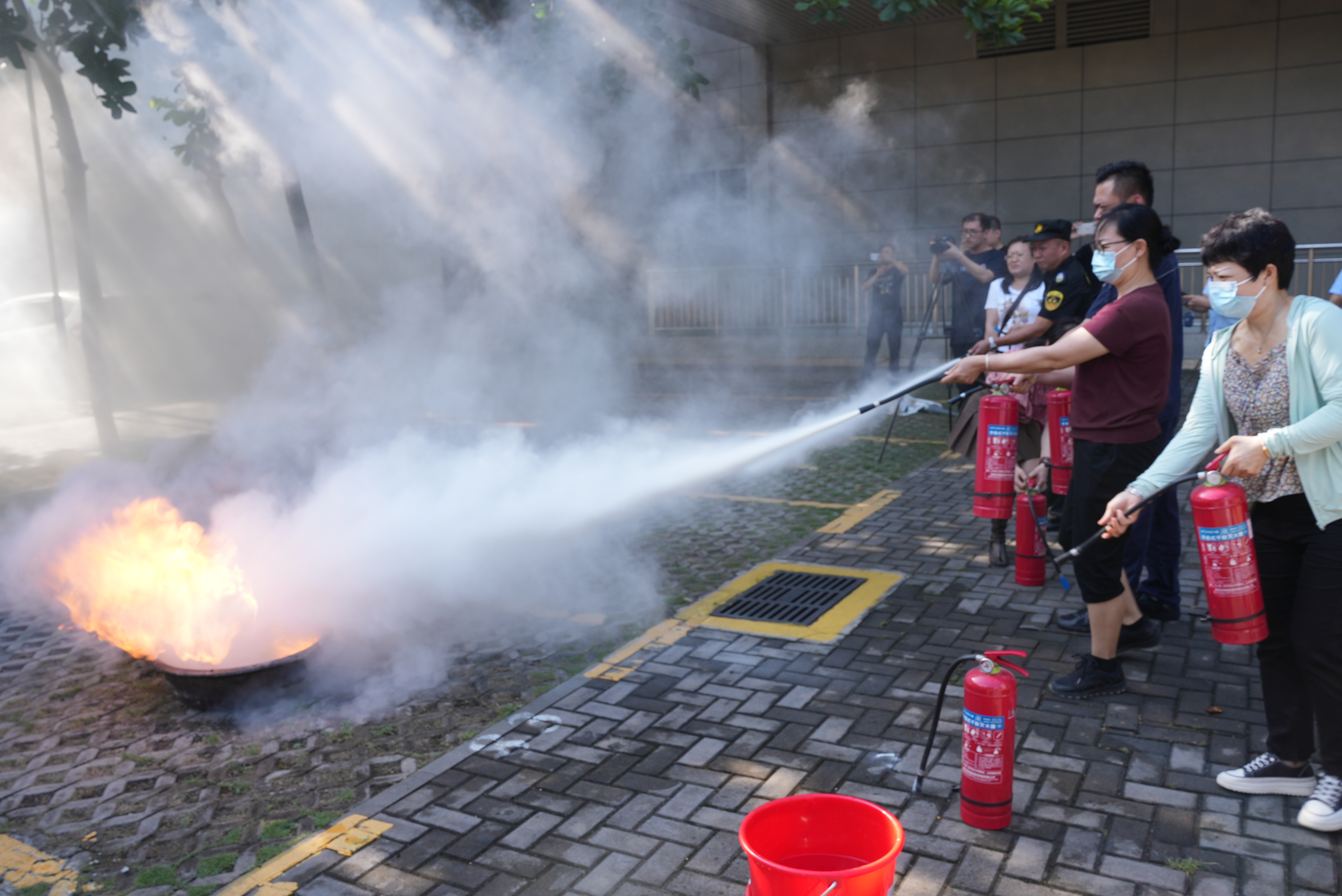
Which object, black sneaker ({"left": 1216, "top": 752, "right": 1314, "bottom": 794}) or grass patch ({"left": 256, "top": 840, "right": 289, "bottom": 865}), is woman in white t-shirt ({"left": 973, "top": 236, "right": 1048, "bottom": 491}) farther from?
grass patch ({"left": 256, "top": 840, "right": 289, "bottom": 865})

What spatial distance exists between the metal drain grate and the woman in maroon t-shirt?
1410 mm

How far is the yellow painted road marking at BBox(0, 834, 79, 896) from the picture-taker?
3.08 m

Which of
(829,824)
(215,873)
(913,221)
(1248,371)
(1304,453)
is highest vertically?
(913,221)

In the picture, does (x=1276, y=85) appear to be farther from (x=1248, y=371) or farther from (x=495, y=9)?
(x=1248, y=371)

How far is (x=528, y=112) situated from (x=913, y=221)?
1084 cm

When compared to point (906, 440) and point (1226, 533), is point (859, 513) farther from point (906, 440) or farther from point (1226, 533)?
point (1226, 533)

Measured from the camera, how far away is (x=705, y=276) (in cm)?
1738

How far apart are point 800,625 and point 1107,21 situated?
46.2 feet

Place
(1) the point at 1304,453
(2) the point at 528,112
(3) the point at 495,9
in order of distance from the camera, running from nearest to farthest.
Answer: (1) the point at 1304,453 → (3) the point at 495,9 → (2) the point at 528,112

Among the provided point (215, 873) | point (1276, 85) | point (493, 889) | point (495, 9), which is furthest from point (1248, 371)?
point (1276, 85)

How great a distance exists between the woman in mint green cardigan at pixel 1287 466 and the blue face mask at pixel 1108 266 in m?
0.56

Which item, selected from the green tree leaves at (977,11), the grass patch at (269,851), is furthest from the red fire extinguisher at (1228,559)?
the green tree leaves at (977,11)

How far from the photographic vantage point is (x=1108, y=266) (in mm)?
3779

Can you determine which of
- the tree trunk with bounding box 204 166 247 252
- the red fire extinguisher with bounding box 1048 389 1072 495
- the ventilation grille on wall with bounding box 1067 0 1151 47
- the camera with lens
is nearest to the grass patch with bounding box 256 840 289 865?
the red fire extinguisher with bounding box 1048 389 1072 495
